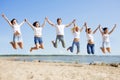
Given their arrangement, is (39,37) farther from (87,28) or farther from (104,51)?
(104,51)

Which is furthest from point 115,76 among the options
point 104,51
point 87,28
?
point 87,28

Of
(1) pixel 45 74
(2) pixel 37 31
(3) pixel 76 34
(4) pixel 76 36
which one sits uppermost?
(2) pixel 37 31

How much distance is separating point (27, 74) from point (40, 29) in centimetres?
364

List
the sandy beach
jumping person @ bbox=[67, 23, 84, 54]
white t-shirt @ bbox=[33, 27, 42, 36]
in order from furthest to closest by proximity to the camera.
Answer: the sandy beach → jumping person @ bbox=[67, 23, 84, 54] → white t-shirt @ bbox=[33, 27, 42, 36]

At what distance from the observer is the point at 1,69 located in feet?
79.2

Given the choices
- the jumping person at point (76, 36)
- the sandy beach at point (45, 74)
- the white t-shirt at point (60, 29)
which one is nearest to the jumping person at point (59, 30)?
the white t-shirt at point (60, 29)

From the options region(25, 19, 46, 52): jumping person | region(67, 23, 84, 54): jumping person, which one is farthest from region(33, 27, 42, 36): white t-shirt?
region(67, 23, 84, 54): jumping person

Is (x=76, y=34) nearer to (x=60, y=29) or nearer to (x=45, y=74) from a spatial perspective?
(x=60, y=29)

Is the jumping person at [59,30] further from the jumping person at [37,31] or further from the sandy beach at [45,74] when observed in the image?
the sandy beach at [45,74]

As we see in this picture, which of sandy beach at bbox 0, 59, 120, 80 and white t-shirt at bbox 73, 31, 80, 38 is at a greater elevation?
white t-shirt at bbox 73, 31, 80, 38

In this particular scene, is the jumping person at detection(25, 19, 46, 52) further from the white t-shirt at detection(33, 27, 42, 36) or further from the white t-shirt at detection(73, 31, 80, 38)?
the white t-shirt at detection(73, 31, 80, 38)

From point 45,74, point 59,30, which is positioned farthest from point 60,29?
point 45,74

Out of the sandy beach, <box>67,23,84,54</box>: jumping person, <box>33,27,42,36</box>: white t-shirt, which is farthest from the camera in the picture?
the sandy beach

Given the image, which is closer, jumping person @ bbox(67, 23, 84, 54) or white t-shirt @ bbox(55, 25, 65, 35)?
white t-shirt @ bbox(55, 25, 65, 35)
